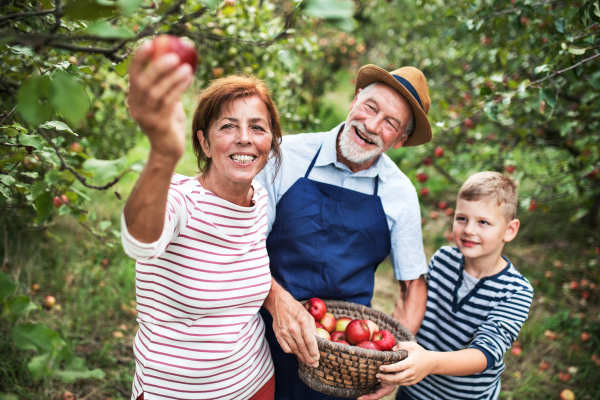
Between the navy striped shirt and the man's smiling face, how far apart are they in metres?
0.64

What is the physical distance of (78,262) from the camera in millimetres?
3211

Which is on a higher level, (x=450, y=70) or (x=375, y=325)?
(x=450, y=70)

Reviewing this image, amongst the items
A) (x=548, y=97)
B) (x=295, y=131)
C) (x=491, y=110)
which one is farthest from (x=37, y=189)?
(x=295, y=131)

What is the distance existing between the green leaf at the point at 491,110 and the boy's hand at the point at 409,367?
3.47 ft

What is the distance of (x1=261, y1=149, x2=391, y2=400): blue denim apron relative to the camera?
5.89 ft

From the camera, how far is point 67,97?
1.90 feet

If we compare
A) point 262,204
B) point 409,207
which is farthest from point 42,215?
point 409,207

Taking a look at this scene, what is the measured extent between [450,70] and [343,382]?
147 inches

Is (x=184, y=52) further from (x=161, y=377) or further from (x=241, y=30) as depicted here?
(x=241, y=30)

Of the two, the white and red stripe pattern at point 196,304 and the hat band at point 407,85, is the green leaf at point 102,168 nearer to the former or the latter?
the white and red stripe pattern at point 196,304

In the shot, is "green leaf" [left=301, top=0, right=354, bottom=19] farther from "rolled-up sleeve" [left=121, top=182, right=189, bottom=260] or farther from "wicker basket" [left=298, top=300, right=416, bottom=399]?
"wicker basket" [left=298, top=300, right=416, bottom=399]

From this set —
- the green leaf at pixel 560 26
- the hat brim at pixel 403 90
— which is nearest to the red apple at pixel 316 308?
the hat brim at pixel 403 90

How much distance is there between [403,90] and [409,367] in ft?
3.98

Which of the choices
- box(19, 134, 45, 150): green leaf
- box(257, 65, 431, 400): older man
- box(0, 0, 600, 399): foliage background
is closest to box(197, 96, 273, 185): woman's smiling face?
box(0, 0, 600, 399): foliage background
